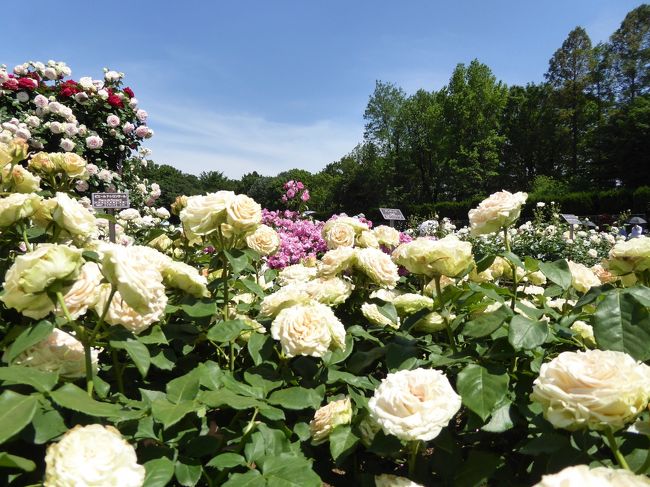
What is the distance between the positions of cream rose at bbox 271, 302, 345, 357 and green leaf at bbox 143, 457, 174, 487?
0.34 m

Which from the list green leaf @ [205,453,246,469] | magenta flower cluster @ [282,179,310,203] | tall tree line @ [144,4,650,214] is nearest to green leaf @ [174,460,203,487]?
green leaf @ [205,453,246,469]

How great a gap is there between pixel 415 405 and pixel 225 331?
0.50 metres

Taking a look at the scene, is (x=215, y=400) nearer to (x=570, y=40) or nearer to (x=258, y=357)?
(x=258, y=357)

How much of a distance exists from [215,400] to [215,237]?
604 millimetres

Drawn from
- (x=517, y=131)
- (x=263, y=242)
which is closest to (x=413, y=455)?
(x=263, y=242)

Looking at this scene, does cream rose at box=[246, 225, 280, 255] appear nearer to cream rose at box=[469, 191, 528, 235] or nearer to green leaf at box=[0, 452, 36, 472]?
cream rose at box=[469, 191, 528, 235]

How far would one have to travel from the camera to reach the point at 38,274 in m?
0.79

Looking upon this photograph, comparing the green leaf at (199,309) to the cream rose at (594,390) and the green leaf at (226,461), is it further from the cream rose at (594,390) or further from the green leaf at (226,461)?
the cream rose at (594,390)

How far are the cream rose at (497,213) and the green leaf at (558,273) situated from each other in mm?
181

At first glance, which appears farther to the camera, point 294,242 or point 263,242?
point 294,242

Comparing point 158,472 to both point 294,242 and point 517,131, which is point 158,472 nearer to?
point 294,242

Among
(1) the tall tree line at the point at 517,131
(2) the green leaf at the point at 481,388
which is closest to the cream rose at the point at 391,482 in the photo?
(2) the green leaf at the point at 481,388

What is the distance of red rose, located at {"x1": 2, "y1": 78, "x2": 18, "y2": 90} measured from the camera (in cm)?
558

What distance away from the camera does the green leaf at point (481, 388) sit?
87 centimetres
